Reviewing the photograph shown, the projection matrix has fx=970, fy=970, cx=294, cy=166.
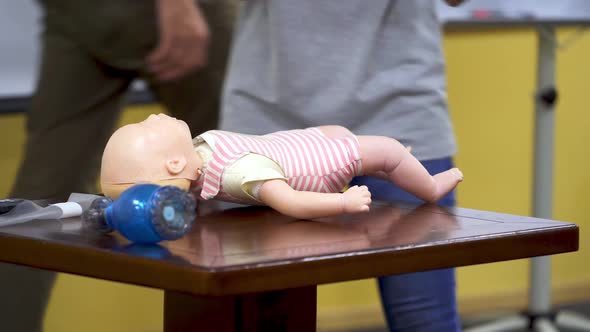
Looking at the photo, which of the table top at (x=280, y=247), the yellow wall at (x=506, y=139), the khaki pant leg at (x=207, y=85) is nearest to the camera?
the table top at (x=280, y=247)

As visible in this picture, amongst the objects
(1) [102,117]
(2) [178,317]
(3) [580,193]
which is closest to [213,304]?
(2) [178,317]

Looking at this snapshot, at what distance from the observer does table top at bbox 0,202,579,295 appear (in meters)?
0.75

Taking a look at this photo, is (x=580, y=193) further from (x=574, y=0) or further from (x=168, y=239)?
(x=168, y=239)

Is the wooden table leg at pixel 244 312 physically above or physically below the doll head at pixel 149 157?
below

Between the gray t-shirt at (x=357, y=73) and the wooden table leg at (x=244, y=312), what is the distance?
348 mm

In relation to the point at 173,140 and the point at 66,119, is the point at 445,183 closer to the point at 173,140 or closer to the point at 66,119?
the point at 173,140

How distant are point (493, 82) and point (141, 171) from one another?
218 cm

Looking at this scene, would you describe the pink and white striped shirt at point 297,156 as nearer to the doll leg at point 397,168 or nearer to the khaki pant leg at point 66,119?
the doll leg at point 397,168

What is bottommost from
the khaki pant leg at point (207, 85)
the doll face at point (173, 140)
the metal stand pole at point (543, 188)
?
the metal stand pole at point (543, 188)

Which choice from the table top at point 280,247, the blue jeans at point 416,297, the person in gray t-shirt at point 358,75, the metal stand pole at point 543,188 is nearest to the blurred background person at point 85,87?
the person in gray t-shirt at point 358,75

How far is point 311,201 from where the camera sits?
910 mm

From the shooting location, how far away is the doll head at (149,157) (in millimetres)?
922

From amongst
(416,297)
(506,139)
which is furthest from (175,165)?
(506,139)

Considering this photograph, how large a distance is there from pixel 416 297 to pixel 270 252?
0.48 meters
